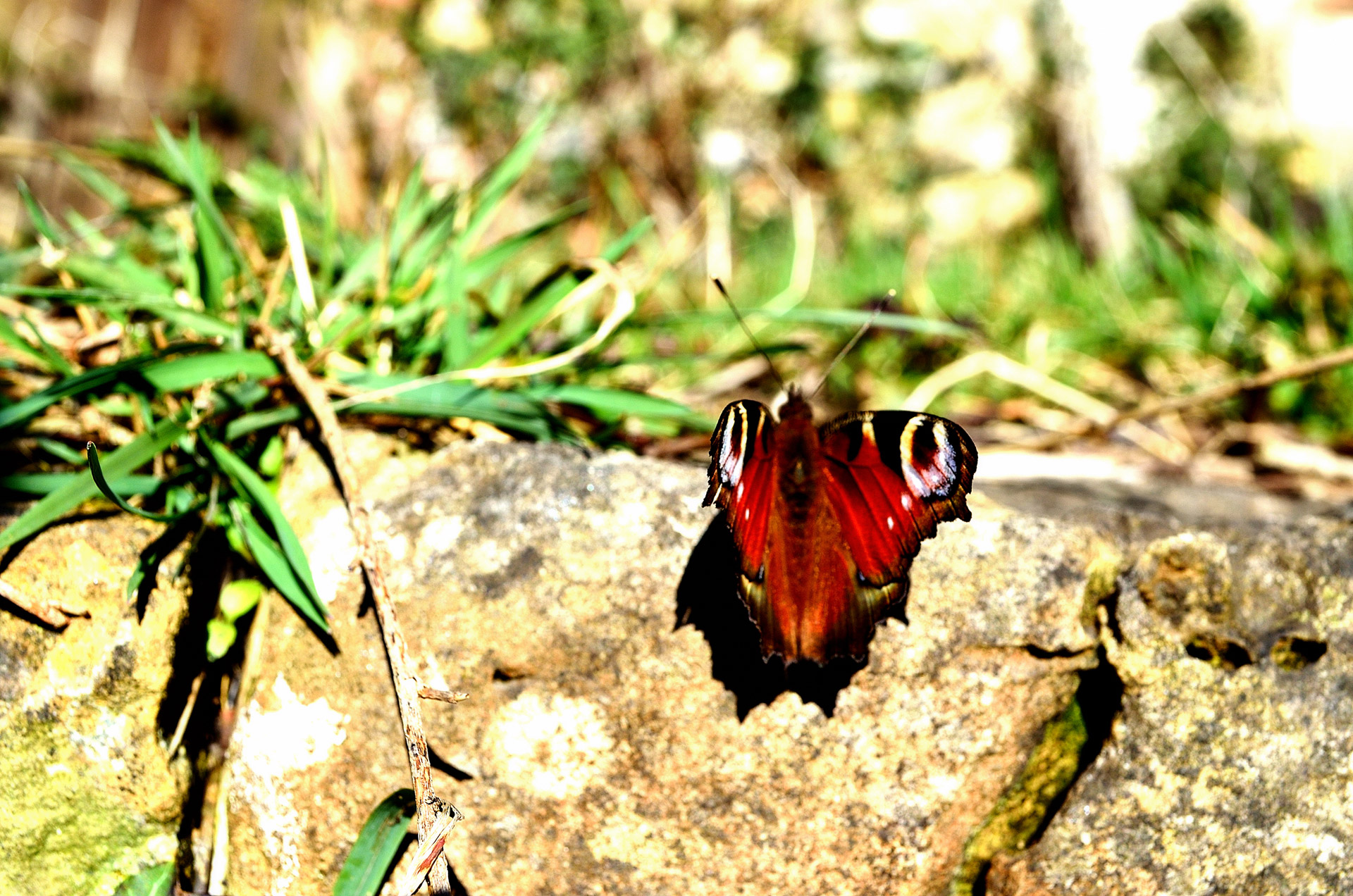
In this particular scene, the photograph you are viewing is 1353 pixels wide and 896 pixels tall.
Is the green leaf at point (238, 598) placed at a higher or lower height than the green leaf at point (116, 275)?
lower

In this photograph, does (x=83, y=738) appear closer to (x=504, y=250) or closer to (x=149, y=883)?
(x=149, y=883)

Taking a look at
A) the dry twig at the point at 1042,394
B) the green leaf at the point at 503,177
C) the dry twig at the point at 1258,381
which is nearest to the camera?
the dry twig at the point at 1258,381

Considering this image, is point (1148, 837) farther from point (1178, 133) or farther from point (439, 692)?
point (1178, 133)

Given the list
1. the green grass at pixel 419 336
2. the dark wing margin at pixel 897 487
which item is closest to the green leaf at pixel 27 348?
the green grass at pixel 419 336

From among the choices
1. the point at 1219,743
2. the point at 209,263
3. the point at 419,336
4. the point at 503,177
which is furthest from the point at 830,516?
the point at 209,263

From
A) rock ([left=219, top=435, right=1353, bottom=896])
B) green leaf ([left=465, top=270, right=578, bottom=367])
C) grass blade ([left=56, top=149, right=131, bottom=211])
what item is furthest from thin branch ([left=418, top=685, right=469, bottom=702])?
grass blade ([left=56, top=149, right=131, bottom=211])

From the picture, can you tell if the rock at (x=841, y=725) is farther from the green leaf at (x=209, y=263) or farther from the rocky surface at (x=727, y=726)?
the green leaf at (x=209, y=263)

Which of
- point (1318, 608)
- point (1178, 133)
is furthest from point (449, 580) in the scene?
point (1178, 133)
